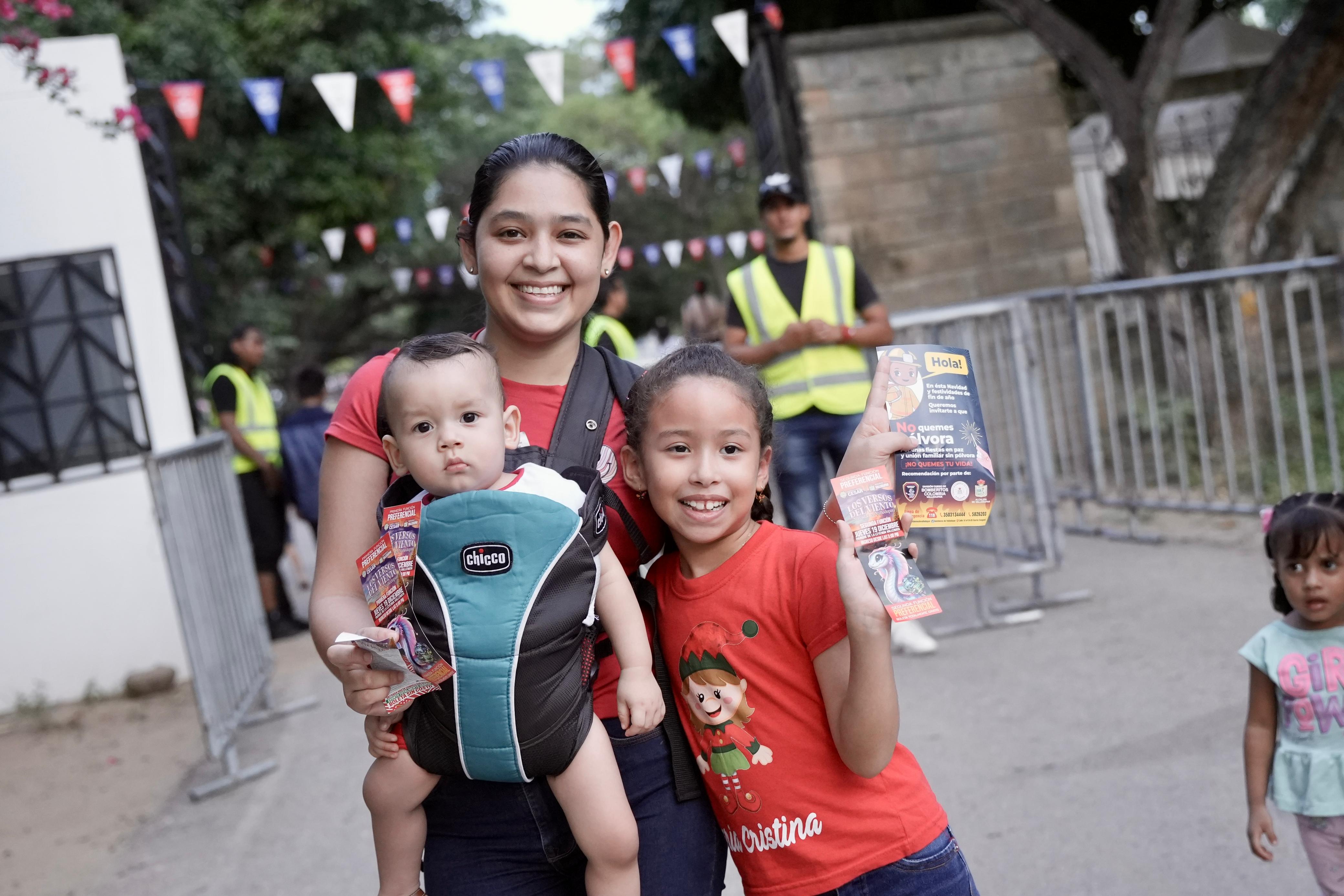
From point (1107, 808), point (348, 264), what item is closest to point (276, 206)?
point (348, 264)

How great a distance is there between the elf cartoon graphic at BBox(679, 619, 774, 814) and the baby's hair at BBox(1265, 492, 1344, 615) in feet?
4.30

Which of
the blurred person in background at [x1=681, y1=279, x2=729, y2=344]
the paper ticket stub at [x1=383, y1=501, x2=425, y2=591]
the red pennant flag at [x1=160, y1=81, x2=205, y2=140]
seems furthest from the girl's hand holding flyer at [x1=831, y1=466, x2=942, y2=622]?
the red pennant flag at [x1=160, y1=81, x2=205, y2=140]

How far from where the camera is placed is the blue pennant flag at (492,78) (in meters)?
9.48

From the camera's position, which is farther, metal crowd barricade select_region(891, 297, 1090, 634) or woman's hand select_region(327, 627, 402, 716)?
metal crowd barricade select_region(891, 297, 1090, 634)

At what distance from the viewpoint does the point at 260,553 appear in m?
8.10

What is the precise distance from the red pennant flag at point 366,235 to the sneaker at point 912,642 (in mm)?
11122

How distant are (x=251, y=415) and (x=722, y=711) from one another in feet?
22.3

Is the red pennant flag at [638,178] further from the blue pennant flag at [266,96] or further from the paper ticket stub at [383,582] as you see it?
the paper ticket stub at [383,582]

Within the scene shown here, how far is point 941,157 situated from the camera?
939 cm

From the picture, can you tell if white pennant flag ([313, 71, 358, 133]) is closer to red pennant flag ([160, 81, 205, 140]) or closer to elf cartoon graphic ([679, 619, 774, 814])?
red pennant flag ([160, 81, 205, 140])

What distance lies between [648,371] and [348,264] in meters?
18.1

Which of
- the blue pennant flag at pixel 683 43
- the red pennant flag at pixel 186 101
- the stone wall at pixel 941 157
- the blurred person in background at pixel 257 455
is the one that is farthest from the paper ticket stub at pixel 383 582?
the blue pennant flag at pixel 683 43

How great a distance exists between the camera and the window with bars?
714cm

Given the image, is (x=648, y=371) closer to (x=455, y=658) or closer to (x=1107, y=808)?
(x=455, y=658)
